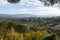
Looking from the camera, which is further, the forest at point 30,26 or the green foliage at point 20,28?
the green foliage at point 20,28

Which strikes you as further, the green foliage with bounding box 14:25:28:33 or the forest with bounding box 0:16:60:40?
the green foliage with bounding box 14:25:28:33

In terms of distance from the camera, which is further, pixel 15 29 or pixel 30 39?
pixel 15 29

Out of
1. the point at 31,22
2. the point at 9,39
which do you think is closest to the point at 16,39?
the point at 9,39

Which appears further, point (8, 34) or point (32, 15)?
point (32, 15)

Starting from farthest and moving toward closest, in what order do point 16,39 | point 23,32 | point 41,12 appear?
point 41,12, point 23,32, point 16,39

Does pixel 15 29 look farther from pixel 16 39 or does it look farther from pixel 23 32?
pixel 16 39

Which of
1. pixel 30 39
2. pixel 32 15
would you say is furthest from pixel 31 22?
pixel 30 39

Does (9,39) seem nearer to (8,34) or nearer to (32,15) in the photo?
(8,34)

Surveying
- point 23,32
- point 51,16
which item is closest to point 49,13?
point 51,16

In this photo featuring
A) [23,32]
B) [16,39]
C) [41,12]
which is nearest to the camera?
[16,39]
